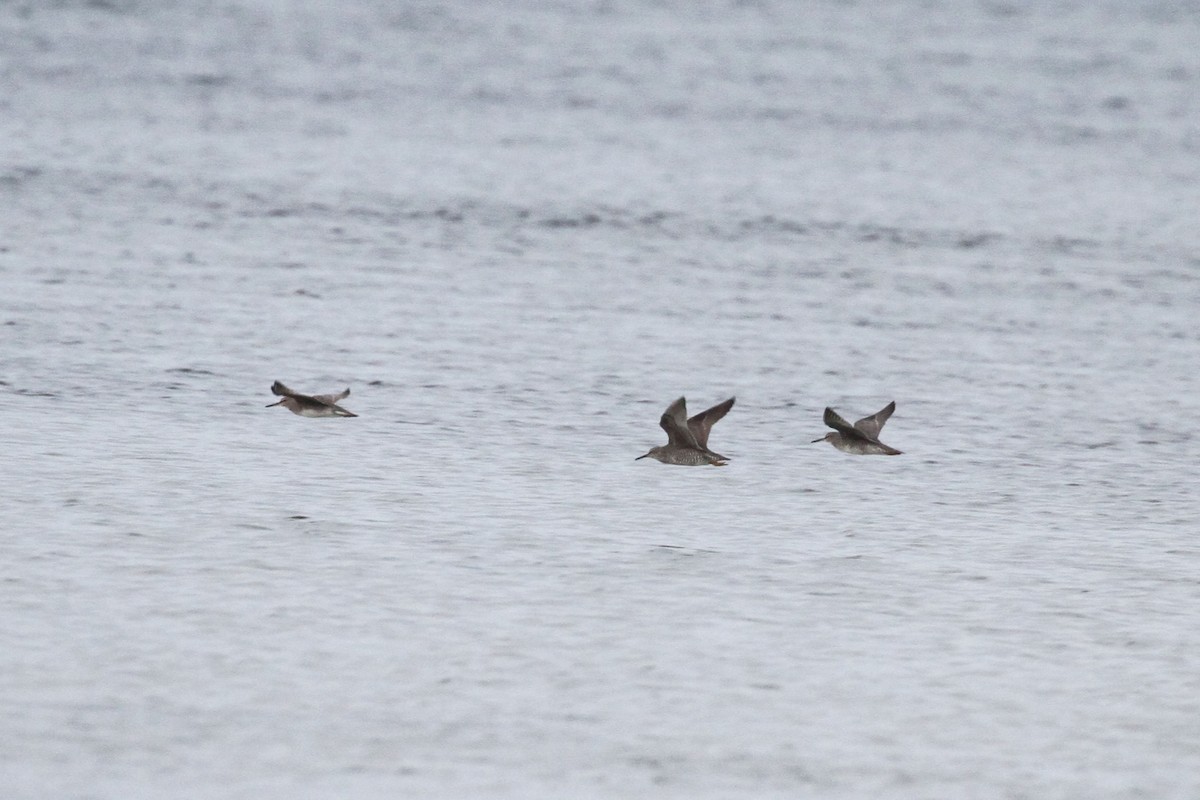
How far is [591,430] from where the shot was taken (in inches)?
266

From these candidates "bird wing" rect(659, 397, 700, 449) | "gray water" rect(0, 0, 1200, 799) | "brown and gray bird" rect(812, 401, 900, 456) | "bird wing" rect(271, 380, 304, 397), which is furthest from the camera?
"bird wing" rect(271, 380, 304, 397)

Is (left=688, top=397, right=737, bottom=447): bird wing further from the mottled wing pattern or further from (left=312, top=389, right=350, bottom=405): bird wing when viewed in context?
the mottled wing pattern

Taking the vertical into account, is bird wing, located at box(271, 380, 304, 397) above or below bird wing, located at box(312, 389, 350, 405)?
above

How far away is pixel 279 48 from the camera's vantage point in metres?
14.3

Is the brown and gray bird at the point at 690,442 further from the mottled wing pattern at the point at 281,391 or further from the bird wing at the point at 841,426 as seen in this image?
the mottled wing pattern at the point at 281,391

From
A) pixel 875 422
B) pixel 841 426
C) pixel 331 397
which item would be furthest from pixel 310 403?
pixel 875 422

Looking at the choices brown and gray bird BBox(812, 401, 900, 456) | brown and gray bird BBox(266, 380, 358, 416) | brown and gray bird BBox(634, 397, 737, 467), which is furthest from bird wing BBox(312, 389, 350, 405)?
brown and gray bird BBox(812, 401, 900, 456)

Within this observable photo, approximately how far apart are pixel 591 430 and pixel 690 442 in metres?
0.55

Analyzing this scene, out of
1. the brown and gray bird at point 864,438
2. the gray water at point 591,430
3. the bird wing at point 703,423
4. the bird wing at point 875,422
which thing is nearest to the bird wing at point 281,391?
the gray water at point 591,430

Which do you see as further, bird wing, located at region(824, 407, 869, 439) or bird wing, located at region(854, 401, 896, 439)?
bird wing, located at region(854, 401, 896, 439)

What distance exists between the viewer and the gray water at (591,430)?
14.2 ft

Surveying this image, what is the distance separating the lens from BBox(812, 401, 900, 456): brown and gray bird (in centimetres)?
650

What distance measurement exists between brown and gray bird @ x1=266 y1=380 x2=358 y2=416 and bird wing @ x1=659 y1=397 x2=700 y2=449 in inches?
47.2

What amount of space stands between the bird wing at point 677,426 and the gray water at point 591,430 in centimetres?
11
